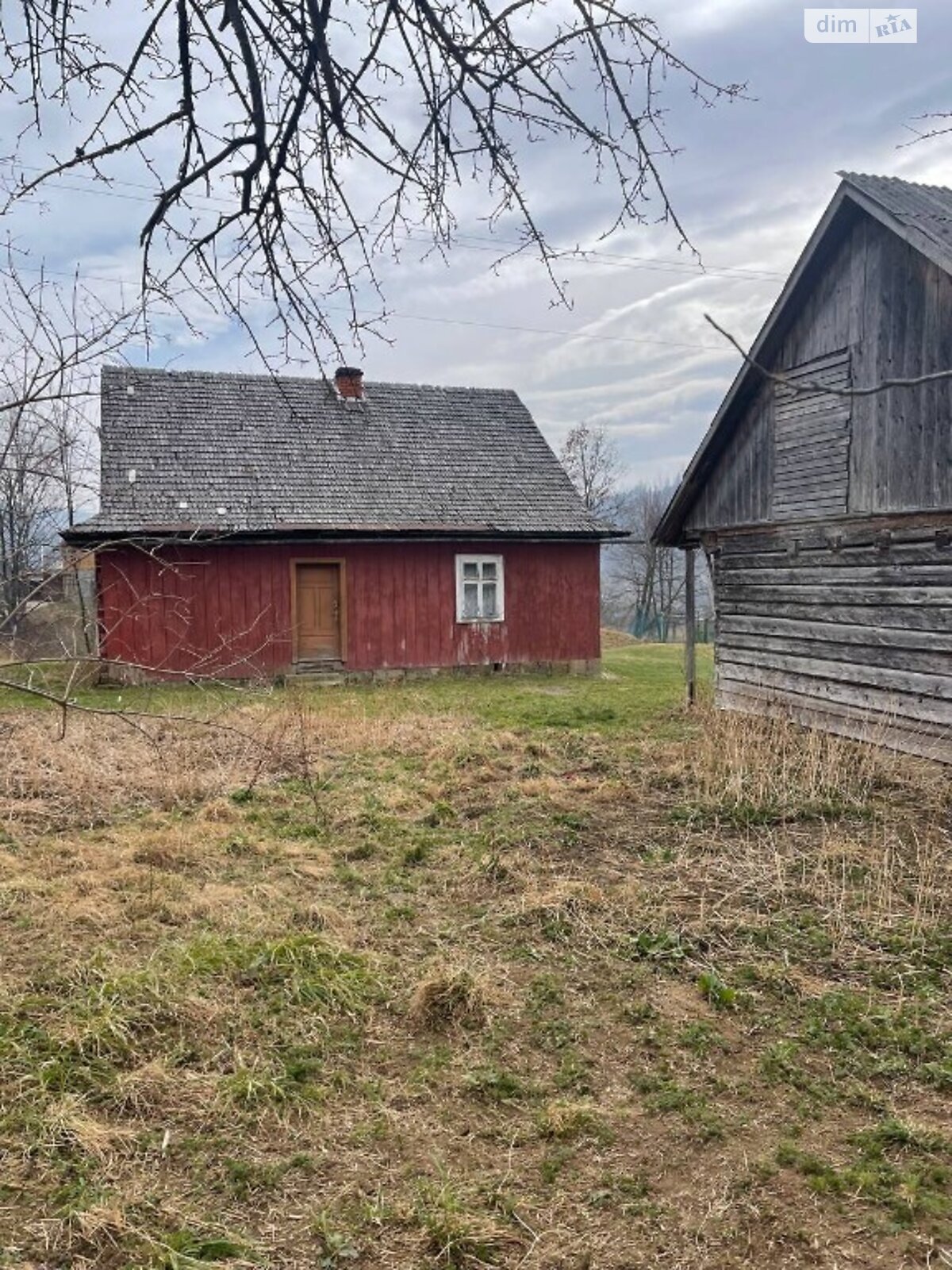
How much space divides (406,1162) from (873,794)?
18.3 feet

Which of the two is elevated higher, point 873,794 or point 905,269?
point 905,269

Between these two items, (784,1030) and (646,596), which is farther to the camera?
(646,596)

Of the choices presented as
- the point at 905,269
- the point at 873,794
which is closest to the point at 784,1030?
the point at 873,794

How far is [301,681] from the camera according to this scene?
1453 cm

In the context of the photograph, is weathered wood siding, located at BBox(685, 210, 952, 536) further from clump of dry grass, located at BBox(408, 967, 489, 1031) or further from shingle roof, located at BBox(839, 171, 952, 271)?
clump of dry grass, located at BBox(408, 967, 489, 1031)

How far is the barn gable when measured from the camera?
7.66 metres

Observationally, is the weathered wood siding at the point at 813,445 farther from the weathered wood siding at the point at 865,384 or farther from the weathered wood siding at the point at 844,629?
the weathered wood siding at the point at 844,629

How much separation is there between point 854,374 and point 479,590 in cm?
829

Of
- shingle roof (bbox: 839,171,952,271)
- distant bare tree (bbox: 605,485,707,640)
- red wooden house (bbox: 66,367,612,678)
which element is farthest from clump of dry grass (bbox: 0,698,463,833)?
distant bare tree (bbox: 605,485,707,640)

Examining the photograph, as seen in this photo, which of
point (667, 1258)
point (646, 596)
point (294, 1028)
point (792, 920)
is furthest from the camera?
point (646, 596)

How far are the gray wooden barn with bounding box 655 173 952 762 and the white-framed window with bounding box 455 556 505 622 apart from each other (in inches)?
210

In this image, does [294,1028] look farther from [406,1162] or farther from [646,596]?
[646,596]

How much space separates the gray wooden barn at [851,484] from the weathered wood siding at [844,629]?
2 cm

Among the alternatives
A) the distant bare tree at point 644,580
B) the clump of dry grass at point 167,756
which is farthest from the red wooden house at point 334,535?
the distant bare tree at point 644,580
